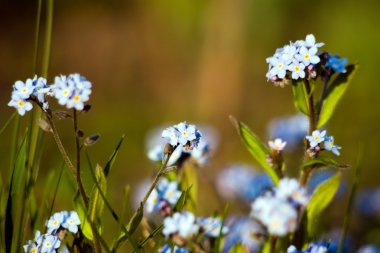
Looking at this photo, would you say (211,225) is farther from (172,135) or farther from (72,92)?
(72,92)

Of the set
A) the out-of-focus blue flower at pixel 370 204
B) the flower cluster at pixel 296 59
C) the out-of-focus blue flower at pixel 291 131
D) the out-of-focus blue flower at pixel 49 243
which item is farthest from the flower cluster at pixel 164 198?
the out-of-focus blue flower at pixel 370 204

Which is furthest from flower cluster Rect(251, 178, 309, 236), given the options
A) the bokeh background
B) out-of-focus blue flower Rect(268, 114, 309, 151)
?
the bokeh background

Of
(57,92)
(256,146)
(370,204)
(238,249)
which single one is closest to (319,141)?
(256,146)

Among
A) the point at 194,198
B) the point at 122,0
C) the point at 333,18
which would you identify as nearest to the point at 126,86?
the point at 122,0

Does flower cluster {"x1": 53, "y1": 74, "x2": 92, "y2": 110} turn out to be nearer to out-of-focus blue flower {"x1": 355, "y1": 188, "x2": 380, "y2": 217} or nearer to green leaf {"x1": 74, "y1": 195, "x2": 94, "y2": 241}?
green leaf {"x1": 74, "y1": 195, "x2": 94, "y2": 241}

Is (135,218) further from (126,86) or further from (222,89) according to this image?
(126,86)
